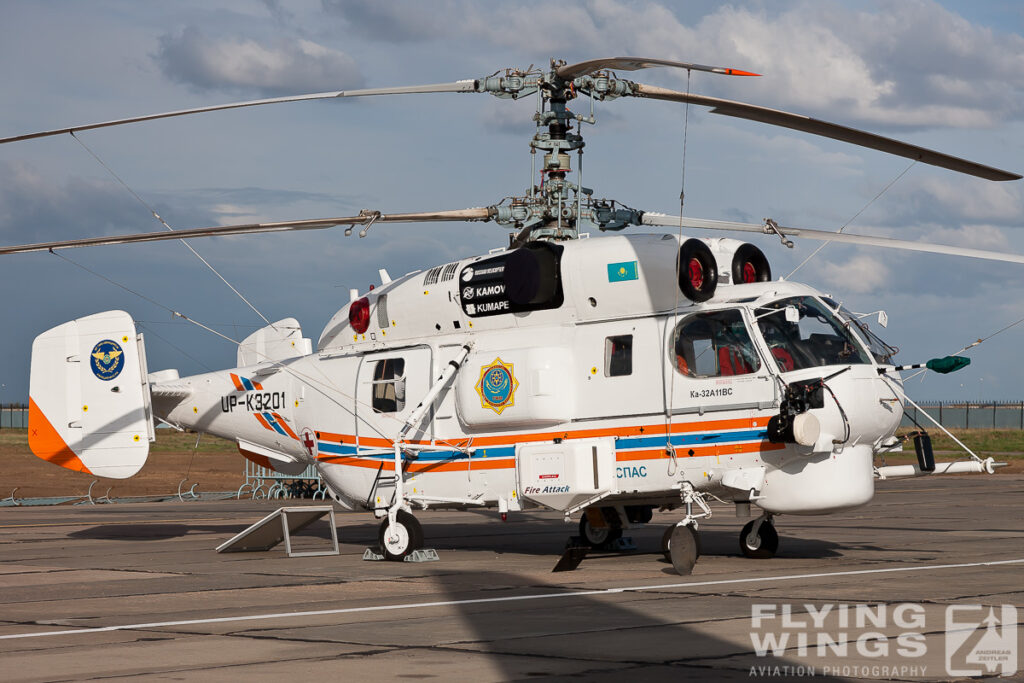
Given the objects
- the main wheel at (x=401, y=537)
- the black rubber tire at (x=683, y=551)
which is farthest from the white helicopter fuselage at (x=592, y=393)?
the black rubber tire at (x=683, y=551)

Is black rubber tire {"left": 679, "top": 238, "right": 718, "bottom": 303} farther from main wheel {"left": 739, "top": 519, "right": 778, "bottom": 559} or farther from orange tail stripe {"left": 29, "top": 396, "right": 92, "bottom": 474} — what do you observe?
orange tail stripe {"left": 29, "top": 396, "right": 92, "bottom": 474}

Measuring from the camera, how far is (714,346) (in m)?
14.0

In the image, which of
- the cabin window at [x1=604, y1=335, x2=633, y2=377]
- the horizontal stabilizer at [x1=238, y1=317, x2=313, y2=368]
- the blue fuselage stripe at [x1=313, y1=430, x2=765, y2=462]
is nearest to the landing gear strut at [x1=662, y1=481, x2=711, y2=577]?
the blue fuselage stripe at [x1=313, y1=430, x2=765, y2=462]

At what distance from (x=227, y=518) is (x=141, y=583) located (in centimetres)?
1257

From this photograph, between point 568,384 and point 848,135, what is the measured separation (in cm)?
505

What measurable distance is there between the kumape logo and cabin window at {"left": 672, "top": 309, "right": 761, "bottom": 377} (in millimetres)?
2273

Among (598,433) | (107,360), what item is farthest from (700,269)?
(107,360)

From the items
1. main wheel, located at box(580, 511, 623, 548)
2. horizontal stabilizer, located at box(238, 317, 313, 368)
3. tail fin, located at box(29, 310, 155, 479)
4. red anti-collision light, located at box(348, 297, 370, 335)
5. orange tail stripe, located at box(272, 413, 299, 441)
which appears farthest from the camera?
horizontal stabilizer, located at box(238, 317, 313, 368)

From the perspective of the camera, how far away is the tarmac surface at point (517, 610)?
25.3ft

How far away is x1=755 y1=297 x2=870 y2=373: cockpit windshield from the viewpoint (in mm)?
13492

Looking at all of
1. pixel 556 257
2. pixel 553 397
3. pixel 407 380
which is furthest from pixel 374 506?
pixel 556 257

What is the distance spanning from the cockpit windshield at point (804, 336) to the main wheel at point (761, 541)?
269cm

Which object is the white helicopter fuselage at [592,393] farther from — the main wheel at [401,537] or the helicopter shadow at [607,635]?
the helicopter shadow at [607,635]

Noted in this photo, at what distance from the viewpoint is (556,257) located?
594 inches
